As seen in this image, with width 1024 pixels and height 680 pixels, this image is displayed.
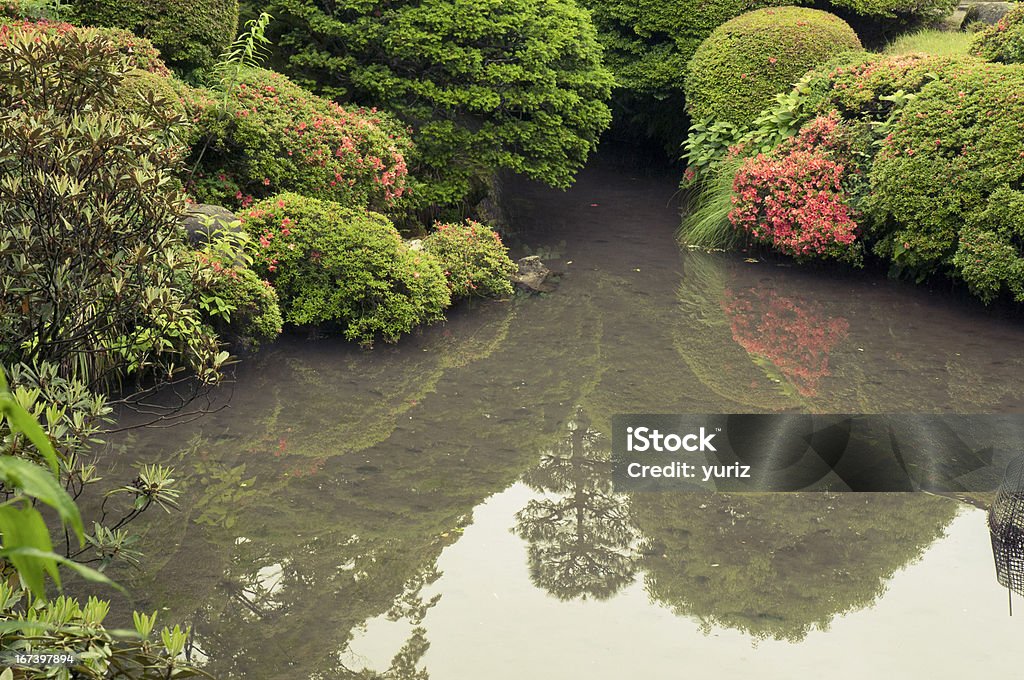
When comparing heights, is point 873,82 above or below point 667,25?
above

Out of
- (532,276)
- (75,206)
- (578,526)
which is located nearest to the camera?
(75,206)

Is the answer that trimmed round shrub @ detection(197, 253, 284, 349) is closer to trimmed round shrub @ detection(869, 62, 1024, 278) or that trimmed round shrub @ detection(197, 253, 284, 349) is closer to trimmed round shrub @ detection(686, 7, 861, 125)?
trimmed round shrub @ detection(869, 62, 1024, 278)

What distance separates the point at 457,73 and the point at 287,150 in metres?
2.94

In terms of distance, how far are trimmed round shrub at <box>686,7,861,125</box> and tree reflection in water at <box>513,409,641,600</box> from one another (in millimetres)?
7564

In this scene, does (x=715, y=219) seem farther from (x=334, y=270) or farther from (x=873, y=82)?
(x=334, y=270)

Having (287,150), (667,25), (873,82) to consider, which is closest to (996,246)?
(873,82)

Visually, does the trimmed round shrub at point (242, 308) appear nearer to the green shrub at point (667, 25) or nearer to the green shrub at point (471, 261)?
the green shrub at point (471, 261)

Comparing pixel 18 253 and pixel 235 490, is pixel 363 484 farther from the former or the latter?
pixel 18 253

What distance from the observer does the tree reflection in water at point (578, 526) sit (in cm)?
558

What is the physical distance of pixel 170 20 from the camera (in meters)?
10.2

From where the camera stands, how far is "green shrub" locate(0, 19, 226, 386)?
4598 millimetres

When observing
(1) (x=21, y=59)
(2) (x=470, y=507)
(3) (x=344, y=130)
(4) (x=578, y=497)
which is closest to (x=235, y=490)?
(2) (x=470, y=507)

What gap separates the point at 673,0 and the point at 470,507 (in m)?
11.4

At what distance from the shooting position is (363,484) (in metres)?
6.48
